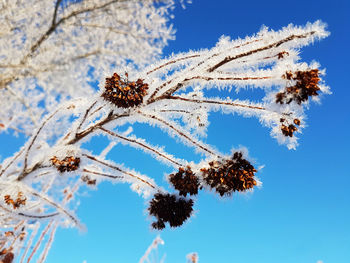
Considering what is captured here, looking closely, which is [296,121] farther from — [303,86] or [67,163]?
[67,163]

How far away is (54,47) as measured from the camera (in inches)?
246

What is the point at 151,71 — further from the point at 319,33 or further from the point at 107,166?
the point at 319,33

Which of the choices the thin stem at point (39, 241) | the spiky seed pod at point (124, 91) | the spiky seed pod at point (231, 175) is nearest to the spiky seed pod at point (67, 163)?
the spiky seed pod at point (124, 91)

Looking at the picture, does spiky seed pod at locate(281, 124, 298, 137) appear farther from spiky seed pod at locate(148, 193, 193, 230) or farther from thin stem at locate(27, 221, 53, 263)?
thin stem at locate(27, 221, 53, 263)

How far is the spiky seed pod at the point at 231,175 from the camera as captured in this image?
45.3 inches

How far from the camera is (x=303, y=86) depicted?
100 cm

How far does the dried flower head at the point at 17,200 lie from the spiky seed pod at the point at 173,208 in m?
0.71

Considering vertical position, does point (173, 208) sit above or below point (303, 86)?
below

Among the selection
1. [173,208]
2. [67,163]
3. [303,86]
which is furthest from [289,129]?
[67,163]

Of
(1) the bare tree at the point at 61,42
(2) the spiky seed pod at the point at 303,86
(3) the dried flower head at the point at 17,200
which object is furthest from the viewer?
(1) the bare tree at the point at 61,42

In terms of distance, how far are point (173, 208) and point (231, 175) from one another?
345 millimetres

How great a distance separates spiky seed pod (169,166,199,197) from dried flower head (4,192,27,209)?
810mm

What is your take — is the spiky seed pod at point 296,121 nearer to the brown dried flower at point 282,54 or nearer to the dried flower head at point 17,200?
the brown dried flower at point 282,54

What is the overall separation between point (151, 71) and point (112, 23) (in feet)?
19.7
